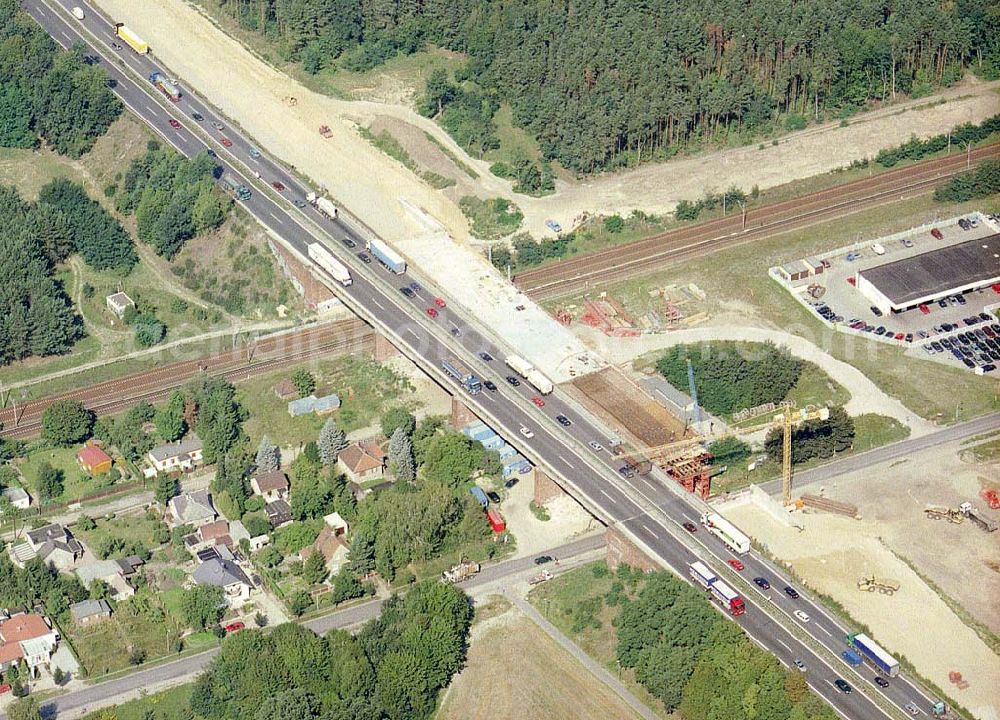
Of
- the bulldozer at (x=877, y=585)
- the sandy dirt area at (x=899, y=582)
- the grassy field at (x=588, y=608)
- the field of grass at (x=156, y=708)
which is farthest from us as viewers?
the bulldozer at (x=877, y=585)

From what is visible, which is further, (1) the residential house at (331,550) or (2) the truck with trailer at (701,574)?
(1) the residential house at (331,550)

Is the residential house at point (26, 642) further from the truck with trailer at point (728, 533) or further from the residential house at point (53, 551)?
the truck with trailer at point (728, 533)

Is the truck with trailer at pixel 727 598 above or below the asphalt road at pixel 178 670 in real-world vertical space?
above

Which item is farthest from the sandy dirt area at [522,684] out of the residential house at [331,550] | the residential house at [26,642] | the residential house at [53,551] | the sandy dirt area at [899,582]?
the residential house at [53,551]

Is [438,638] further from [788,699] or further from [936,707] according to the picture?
[936,707]

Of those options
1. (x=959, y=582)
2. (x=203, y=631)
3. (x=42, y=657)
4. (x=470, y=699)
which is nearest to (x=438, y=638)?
(x=470, y=699)

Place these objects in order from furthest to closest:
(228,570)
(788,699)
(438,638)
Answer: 1. (228,570)
2. (438,638)
3. (788,699)

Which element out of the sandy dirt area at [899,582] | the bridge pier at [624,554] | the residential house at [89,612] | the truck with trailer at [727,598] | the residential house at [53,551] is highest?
the truck with trailer at [727,598]
